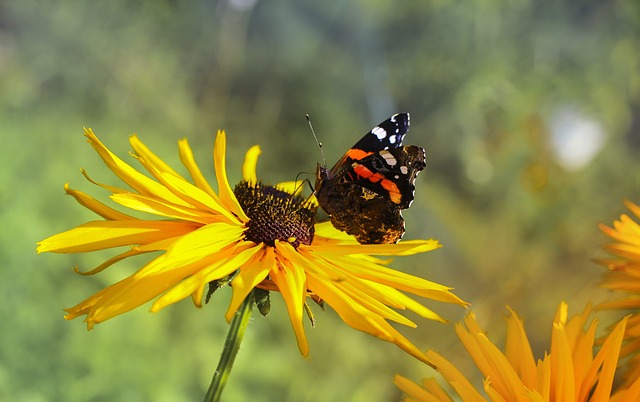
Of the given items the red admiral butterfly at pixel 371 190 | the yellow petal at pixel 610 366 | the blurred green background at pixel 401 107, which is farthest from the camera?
the blurred green background at pixel 401 107

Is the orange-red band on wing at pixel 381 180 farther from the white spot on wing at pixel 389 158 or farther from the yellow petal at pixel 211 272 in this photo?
the yellow petal at pixel 211 272

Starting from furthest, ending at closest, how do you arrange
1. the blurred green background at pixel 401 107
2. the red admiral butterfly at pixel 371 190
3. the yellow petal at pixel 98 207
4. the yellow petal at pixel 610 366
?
1. the blurred green background at pixel 401 107
2. the red admiral butterfly at pixel 371 190
3. the yellow petal at pixel 98 207
4. the yellow petal at pixel 610 366

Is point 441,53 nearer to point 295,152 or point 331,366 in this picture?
point 295,152

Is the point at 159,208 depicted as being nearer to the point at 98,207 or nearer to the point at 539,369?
the point at 98,207

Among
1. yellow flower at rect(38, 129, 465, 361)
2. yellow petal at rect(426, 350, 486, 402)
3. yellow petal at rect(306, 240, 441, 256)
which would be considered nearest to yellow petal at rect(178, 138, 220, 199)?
yellow flower at rect(38, 129, 465, 361)

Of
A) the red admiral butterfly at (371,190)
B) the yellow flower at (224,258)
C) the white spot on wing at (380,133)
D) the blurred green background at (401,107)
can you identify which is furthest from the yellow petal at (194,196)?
the blurred green background at (401,107)

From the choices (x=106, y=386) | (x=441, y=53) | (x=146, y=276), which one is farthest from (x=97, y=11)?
(x=146, y=276)

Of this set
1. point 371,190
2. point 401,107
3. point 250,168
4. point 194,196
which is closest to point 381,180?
point 371,190
